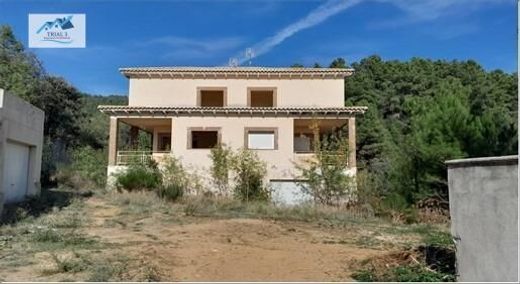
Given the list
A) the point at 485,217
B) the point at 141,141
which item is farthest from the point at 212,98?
the point at 485,217

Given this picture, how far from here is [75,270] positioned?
820 centimetres

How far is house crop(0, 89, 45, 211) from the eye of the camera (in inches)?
572

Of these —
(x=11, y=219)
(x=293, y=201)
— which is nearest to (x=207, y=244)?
(x=11, y=219)

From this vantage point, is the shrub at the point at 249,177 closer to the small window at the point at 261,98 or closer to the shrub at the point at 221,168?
the shrub at the point at 221,168

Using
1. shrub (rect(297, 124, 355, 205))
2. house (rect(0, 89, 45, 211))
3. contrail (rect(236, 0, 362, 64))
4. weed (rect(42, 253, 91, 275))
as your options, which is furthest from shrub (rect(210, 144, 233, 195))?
weed (rect(42, 253, 91, 275))

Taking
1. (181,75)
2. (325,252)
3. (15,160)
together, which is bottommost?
(325,252)

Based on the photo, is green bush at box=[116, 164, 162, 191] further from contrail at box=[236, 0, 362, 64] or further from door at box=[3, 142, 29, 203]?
contrail at box=[236, 0, 362, 64]

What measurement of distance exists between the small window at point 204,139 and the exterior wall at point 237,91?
173 cm

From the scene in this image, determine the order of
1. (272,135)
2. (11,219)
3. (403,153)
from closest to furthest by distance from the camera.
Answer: (11,219) → (403,153) → (272,135)

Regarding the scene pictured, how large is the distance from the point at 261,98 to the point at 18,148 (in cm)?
1498

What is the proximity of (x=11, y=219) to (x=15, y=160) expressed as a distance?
2.90 metres

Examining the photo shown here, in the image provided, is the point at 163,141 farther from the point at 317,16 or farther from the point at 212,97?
the point at 317,16

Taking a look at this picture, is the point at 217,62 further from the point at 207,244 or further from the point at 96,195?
the point at 207,244

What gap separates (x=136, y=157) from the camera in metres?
25.1
